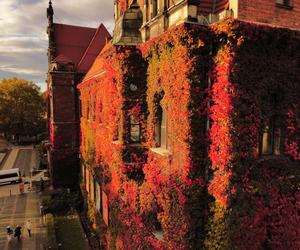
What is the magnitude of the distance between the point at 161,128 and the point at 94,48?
74.3ft

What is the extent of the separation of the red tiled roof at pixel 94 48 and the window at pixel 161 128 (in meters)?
20.3

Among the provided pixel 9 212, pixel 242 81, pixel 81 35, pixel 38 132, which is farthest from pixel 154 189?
pixel 38 132

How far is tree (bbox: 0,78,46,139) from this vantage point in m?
55.2

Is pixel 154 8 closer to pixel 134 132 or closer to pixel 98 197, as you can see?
pixel 134 132

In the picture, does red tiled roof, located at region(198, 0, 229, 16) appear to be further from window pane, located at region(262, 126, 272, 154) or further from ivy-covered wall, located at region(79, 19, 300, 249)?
window pane, located at region(262, 126, 272, 154)

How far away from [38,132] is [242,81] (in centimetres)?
5834

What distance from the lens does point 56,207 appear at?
22.8m

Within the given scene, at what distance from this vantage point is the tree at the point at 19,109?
181 ft

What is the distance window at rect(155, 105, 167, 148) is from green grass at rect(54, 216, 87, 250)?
1139 centimetres

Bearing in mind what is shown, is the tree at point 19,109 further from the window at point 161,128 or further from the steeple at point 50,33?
the window at point 161,128

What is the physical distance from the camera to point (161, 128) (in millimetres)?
10141

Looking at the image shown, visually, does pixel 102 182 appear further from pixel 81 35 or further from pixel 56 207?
pixel 81 35

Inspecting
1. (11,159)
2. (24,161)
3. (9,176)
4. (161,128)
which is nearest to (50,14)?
(9,176)

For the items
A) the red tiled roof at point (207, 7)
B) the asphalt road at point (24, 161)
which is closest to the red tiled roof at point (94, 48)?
the asphalt road at point (24, 161)
